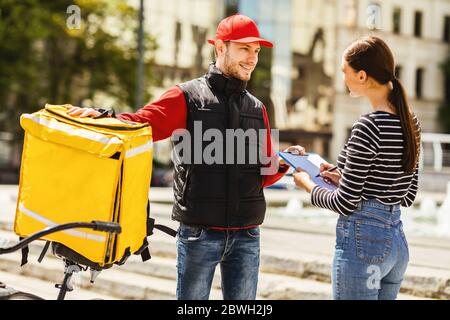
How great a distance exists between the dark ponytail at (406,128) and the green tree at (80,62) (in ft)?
94.1

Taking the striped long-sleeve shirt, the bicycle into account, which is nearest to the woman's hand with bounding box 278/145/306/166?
the striped long-sleeve shirt

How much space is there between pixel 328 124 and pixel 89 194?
4297cm

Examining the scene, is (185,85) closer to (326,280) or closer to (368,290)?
(368,290)

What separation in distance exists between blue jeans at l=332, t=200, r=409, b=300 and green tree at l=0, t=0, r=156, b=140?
2876 centimetres

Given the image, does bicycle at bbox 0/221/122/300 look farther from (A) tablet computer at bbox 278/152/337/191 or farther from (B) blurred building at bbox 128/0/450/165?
(B) blurred building at bbox 128/0/450/165

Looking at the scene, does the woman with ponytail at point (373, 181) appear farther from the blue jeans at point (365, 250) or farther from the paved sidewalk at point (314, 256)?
the paved sidewalk at point (314, 256)

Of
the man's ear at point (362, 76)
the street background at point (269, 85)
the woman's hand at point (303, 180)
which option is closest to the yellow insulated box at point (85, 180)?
the street background at point (269, 85)

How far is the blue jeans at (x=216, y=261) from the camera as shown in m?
3.23

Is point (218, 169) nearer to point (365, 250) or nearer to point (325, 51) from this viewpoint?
point (365, 250)

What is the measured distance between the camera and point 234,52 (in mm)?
3295

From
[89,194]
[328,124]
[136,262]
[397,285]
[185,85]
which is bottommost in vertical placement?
[328,124]
